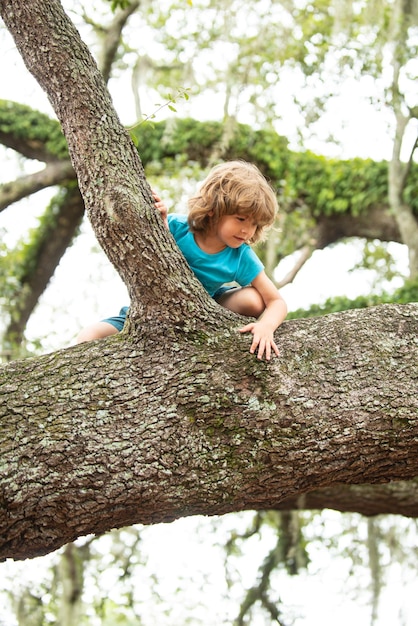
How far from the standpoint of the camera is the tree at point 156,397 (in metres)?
2.16

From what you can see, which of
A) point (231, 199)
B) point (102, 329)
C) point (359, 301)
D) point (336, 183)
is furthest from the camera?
point (336, 183)

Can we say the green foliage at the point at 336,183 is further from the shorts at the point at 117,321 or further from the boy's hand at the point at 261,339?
the boy's hand at the point at 261,339

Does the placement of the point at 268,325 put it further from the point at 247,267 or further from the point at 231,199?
the point at 231,199

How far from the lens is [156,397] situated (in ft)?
7.52

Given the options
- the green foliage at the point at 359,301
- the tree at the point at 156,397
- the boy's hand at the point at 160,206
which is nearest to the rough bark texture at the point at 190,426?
the tree at the point at 156,397

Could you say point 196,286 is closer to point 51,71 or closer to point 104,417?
point 104,417

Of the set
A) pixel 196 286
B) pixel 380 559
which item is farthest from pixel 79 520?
pixel 380 559

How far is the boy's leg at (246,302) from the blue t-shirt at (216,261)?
0.18 ft

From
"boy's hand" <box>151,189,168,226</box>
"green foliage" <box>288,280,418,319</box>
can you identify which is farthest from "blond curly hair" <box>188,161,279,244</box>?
"green foliage" <box>288,280,418,319</box>

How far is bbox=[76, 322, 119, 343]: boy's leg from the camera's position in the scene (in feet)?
9.21

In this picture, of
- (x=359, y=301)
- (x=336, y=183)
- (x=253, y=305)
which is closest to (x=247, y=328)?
(x=253, y=305)

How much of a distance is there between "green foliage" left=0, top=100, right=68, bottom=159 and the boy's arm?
546cm

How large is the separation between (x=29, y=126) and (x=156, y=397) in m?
6.31

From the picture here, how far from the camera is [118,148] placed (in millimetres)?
2422
